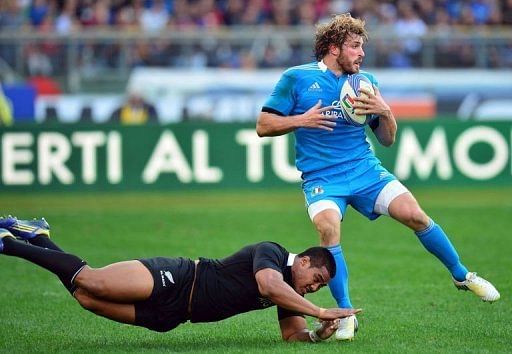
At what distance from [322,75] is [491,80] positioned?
48.4 ft

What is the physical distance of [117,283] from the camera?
8.12 m

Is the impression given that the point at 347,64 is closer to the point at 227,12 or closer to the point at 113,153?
the point at 113,153

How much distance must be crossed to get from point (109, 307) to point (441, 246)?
112 inches

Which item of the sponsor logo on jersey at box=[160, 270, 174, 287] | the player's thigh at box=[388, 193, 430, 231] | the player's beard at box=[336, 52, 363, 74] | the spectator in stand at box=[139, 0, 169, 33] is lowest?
the sponsor logo on jersey at box=[160, 270, 174, 287]

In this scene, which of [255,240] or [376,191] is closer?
[376,191]

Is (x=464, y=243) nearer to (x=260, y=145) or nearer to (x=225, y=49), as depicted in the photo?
(x=260, y=145)

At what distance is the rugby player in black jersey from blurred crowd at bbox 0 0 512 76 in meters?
15.0

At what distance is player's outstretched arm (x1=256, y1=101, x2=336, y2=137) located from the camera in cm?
905

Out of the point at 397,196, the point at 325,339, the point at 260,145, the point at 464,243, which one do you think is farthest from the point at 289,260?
the point at 260,145

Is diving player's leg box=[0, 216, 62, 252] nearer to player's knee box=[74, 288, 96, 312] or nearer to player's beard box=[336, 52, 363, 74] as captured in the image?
player's knee box=[74, 288, 96, 312]

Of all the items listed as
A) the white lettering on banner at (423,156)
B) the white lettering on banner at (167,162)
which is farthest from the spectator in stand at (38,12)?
the white lettering on banner at (423,156)

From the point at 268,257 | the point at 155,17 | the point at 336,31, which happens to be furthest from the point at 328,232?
the point at 155,17

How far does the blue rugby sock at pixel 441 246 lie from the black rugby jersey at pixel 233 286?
153 centimetres

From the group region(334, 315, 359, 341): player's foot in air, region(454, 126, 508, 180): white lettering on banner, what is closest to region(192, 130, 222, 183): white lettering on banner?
region(454, 126, 508, 180): white lettering on banner
